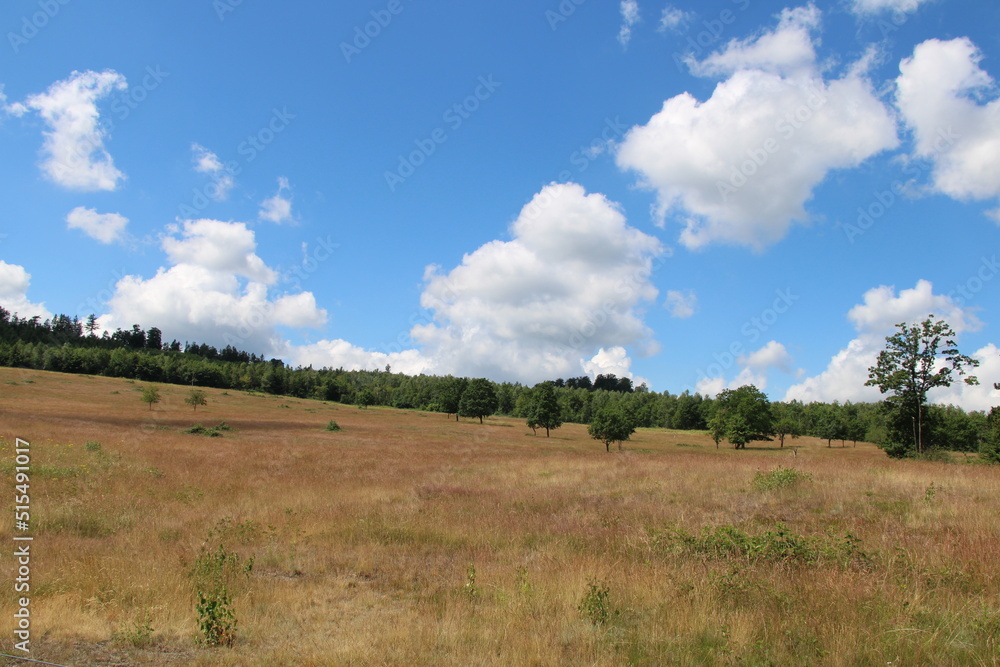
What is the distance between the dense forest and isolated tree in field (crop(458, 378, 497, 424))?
209 inches

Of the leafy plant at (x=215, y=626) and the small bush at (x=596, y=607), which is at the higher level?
the small bush at (x=596, y=607)

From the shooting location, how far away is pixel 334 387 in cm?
14738

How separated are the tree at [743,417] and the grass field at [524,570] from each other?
65.2m

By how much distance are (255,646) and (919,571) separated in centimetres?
913

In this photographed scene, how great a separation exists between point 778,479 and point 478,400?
8544cm

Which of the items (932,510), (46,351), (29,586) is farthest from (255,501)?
(46,351)

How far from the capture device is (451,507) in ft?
46.4

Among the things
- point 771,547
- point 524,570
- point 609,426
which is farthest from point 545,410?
point 524,570

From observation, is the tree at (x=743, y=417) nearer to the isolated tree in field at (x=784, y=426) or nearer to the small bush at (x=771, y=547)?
the isolated tree in field at (x=784, y=426)

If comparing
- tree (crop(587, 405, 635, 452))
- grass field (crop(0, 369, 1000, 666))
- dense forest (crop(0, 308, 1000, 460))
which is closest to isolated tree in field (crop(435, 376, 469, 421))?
dense forest (crop(0, 308, 1000, 460))

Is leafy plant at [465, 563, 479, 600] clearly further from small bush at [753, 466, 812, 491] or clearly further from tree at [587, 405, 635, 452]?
tree at [587, 405, 635, 452]

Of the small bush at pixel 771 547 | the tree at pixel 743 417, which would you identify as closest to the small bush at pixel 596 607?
the small bush at pixel 771 547

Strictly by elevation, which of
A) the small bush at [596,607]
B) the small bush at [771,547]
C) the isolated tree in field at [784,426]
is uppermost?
the small bush at [771,547]

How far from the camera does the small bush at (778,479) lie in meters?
14.5
